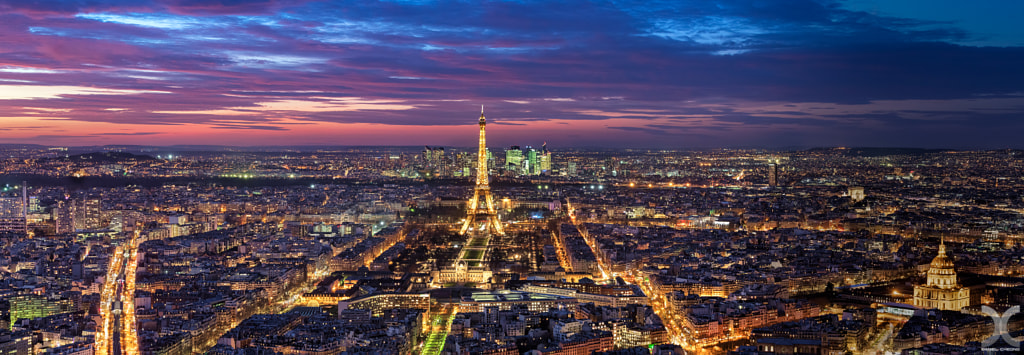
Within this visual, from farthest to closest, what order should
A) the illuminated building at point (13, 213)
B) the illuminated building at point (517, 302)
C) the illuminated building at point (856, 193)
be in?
the illuminated building at point (856, 193) < the illuminated building at point (13, 213) < the illuminated building at point (517, 302)

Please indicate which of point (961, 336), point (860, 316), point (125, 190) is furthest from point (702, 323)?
point (125, 190)

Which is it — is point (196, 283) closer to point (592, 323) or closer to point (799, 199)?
point (592, 323)

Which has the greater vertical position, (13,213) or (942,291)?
(942,291)

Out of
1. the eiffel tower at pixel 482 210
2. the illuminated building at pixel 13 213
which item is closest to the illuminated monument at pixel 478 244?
the eiffel tower at pixel 482 210

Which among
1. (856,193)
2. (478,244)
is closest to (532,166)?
(856,193)

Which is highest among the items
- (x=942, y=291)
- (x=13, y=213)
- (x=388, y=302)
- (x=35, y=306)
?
(x=942, y=291)

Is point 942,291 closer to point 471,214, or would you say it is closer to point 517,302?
point 517,302

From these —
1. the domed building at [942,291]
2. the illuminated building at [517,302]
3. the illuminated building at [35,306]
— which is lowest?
the illuminated building at [35,306]

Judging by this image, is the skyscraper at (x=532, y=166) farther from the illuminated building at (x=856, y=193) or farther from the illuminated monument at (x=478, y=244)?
the illuminated monument at (x=478, y=244)

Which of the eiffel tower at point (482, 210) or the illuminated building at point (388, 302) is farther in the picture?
the eiffel tower at point (482, 210)
